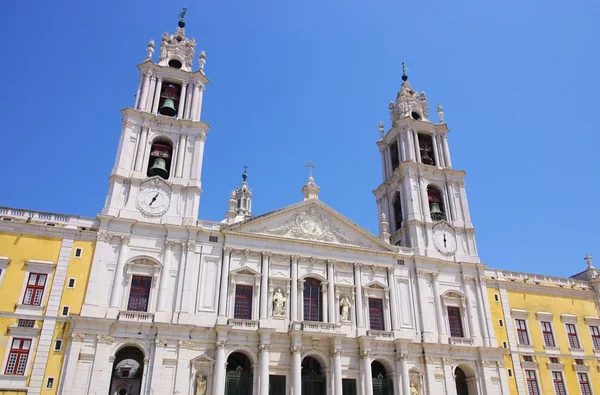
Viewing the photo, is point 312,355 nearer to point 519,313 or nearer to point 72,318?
point 72,318

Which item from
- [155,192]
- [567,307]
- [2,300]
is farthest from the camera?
[567,307]

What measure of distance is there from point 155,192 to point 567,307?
1131 inches

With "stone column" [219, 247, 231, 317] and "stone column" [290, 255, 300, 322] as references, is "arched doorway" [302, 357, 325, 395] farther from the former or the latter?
"stone column" [219, 247, 231, 317]

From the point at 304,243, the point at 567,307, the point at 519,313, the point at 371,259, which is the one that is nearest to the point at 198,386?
the point at 304,243

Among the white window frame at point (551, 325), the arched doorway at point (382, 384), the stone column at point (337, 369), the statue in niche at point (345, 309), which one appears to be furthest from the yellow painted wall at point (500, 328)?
the stone column at point (337, 369)

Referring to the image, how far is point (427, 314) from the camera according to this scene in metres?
30.8

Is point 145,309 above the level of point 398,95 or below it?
below

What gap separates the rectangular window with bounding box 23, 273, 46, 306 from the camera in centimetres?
2475

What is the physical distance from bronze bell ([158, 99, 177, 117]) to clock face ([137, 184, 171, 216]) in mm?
6028

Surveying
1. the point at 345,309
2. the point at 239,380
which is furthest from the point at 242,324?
the point at 345,309

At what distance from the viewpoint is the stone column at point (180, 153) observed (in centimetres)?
3058

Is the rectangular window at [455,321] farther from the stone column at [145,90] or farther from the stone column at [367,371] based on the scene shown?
the stone column at [145,90]

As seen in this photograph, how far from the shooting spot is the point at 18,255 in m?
25.5

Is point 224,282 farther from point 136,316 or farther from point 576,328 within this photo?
point 576,328
